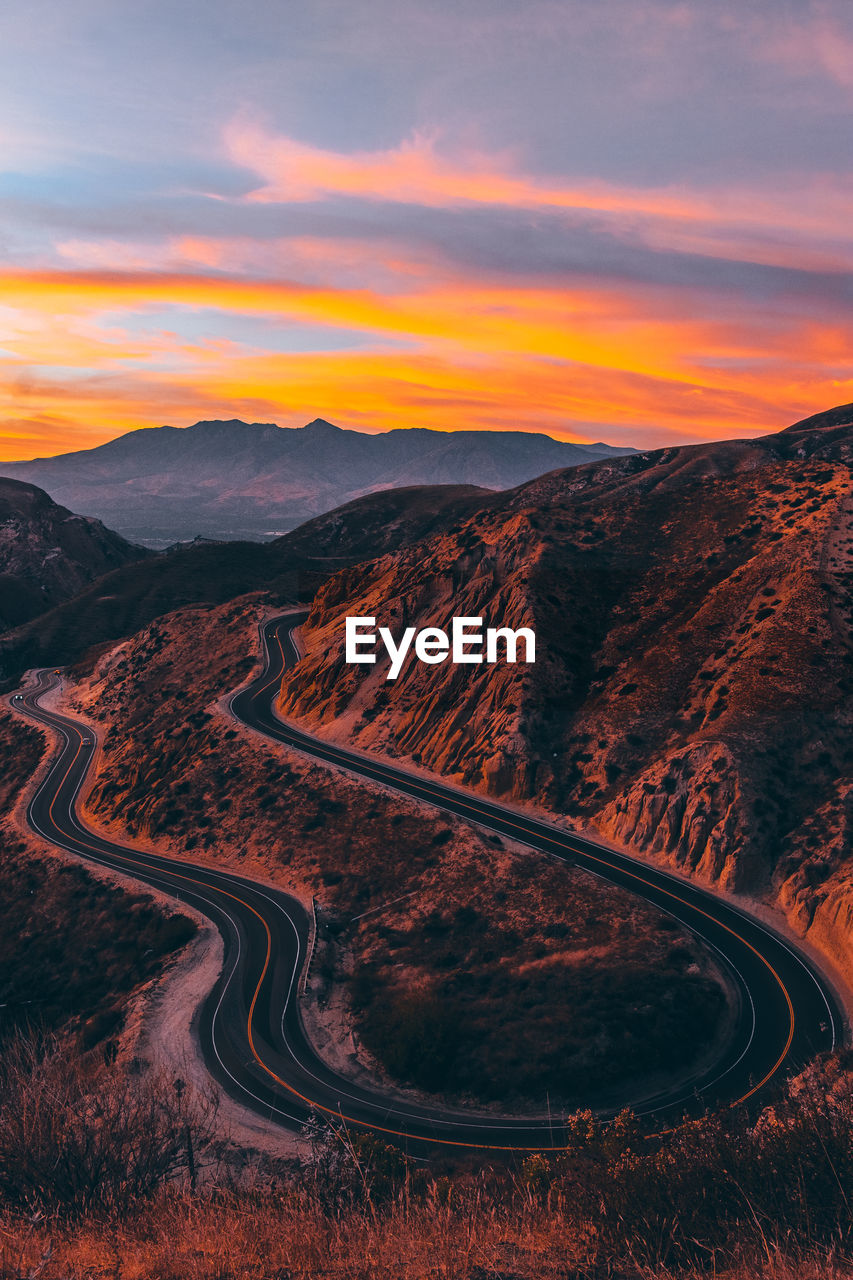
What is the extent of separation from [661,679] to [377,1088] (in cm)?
5103

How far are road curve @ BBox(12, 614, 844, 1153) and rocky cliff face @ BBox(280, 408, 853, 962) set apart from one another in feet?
14.8

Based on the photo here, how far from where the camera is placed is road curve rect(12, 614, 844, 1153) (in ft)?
147

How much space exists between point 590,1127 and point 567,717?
1992 inches

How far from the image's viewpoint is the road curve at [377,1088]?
44.8 meters

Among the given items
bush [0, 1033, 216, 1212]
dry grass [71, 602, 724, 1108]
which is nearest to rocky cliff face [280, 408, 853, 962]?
dry grass [71, 602, 724, 1108]

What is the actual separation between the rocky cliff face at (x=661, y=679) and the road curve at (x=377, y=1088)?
4.52 m

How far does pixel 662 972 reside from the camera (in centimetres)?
5328

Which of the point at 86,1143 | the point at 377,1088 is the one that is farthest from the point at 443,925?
the point at 86,1143

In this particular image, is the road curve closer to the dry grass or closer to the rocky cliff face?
the dry grass

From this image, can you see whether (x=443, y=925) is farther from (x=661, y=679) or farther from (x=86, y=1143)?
(x=661, y=679)

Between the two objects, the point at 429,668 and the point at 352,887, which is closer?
the point at 352,887

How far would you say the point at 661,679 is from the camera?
8331 cm

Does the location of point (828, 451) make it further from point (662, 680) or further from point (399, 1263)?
point (399, 1263)

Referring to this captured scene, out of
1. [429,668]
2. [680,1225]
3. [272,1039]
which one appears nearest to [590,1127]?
[680,1225]
